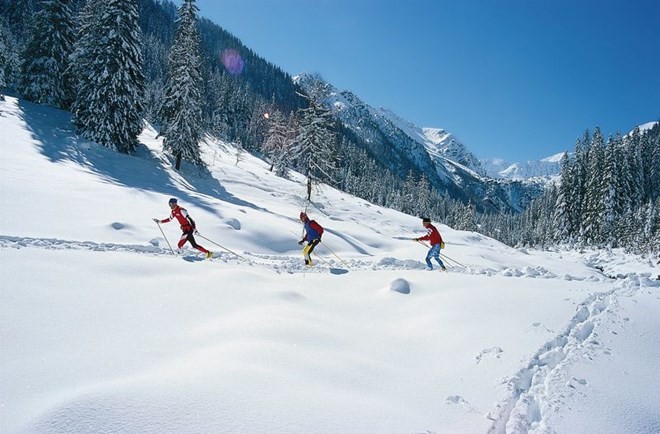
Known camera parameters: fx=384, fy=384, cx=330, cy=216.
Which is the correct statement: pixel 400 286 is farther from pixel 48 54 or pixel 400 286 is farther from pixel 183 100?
pixel 48 54

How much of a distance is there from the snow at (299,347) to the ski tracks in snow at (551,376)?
2 centimetres

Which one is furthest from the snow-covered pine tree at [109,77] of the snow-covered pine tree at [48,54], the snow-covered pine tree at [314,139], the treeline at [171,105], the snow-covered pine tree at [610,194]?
the snow-covered pine tree at [610,194]

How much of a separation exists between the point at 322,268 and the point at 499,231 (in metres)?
140

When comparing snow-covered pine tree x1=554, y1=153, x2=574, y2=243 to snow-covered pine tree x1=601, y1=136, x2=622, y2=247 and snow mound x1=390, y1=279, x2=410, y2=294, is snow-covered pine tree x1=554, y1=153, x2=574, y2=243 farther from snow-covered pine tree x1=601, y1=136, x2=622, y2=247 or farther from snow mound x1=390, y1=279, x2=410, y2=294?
snow mound x1=390, y1=279, x2=410, y2=294

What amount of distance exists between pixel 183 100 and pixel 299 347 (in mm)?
30400

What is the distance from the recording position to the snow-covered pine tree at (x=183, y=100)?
31.2m

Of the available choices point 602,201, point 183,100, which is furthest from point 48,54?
point 602,201

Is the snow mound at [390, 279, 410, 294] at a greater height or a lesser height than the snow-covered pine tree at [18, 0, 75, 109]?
lesser

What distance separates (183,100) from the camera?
31.2 metres

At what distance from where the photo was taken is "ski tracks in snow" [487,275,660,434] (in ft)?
13.5

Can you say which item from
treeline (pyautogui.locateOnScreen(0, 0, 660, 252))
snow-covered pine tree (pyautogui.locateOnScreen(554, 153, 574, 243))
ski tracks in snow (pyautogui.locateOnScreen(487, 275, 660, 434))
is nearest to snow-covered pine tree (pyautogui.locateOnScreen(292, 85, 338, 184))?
treeline (pyautogui.locateOnScreen(0, 0, 660, 252))

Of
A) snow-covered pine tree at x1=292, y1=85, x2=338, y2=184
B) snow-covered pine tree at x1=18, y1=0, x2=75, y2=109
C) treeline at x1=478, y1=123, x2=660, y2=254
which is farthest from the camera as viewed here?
treeline at x1=478, y1=123, x2=660, y2=254

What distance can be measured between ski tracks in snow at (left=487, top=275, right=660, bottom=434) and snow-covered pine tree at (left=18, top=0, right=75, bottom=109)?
4030 cm

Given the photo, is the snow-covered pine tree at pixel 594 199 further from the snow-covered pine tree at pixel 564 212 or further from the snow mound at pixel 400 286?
the snow mound at pixel 400 286
